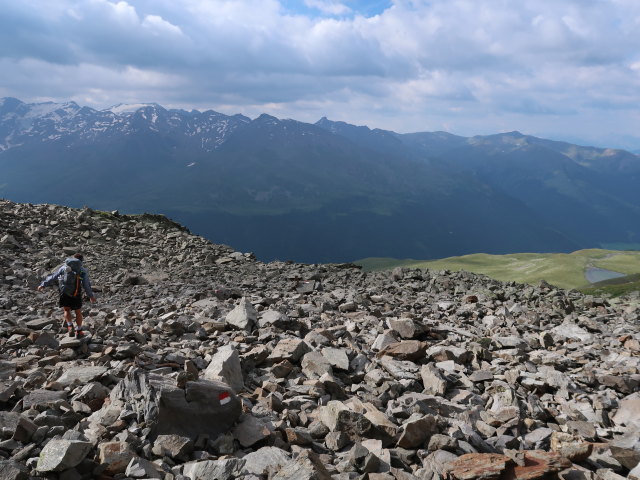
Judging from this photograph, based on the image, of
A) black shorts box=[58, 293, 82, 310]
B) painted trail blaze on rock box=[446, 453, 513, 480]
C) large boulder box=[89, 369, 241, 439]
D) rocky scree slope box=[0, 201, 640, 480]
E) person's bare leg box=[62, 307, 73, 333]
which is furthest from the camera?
black shorts box=[58, 293, 82, 310]

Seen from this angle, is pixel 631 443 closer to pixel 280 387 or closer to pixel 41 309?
pixel 280 387

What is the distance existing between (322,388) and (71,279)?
1167 centimetres

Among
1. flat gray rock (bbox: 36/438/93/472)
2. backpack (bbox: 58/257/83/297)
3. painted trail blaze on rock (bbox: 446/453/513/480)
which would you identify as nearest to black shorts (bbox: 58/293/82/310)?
backpack (bbox: 58/257/83/297)

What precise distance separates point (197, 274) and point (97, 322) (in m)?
14.9

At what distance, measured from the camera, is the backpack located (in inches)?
669

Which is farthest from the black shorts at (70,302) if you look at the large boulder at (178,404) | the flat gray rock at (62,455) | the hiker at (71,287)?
the flat gray rock at (62,455)

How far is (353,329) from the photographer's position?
18.7 metres

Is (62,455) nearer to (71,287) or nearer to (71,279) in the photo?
(71,287)

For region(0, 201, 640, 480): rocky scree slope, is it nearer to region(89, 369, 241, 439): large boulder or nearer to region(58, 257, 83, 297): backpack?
region(89, 369, 241, 439): large boulder

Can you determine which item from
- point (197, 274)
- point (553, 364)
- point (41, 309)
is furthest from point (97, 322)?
point (553, 364)

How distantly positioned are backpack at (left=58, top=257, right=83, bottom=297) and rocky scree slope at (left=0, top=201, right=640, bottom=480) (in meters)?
1.73

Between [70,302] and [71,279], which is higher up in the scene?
[71,279]

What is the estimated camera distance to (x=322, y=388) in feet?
39.2

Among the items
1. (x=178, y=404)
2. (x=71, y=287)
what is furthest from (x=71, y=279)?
(x=178, y=404)
